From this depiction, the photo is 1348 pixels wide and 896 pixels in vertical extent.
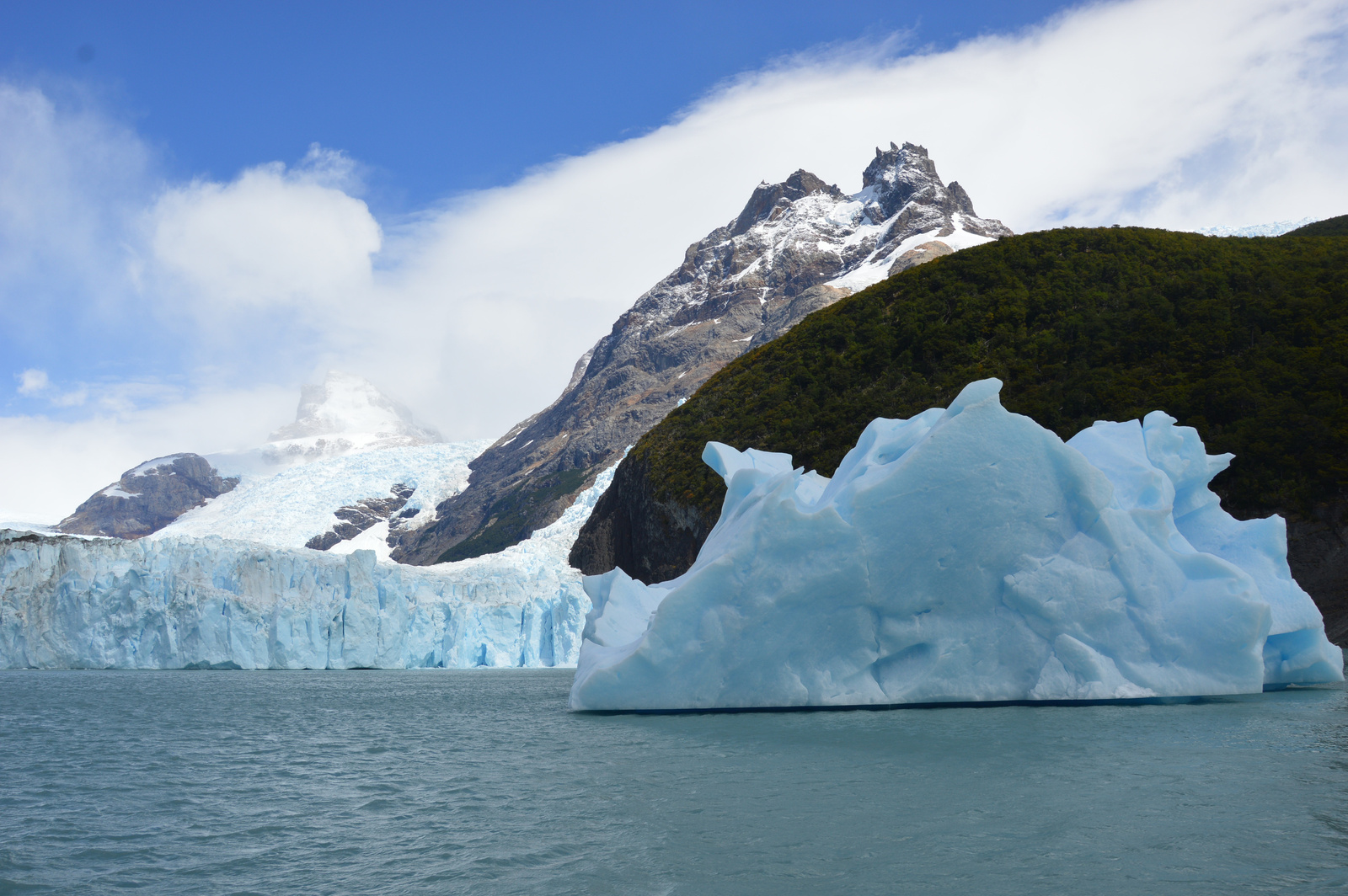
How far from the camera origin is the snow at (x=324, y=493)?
5428 inches

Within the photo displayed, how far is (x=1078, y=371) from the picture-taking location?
1384 inches

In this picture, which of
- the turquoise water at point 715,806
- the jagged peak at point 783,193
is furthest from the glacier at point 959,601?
the jagged peak at point 783,193

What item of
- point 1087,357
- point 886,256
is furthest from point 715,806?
point 886,256

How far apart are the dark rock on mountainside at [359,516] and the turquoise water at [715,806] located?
131m

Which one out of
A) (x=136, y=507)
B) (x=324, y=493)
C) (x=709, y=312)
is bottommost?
(x=324, y=493)

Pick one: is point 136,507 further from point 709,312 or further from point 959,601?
point 959,601

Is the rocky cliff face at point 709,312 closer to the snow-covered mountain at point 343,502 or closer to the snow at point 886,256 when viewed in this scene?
the snow at point 886,256

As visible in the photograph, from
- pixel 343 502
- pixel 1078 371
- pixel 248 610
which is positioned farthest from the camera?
pixel 343 502

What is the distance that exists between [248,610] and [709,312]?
114 meters

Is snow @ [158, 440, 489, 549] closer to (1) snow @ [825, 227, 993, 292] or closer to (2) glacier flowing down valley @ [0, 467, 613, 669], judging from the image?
(1) snow @ [825, 227, 993, 292]

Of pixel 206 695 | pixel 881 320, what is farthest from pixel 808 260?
pixel 206 695

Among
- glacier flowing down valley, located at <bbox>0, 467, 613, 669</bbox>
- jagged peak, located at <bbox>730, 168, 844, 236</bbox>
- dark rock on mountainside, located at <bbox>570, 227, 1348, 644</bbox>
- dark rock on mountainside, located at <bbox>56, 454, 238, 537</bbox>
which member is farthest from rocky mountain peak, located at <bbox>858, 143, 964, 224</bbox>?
dark rock on mountainside, located at <bbox>56, 454, 238, 537</bbox>

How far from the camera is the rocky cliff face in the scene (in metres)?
121

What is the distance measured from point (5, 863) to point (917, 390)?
113 ft
